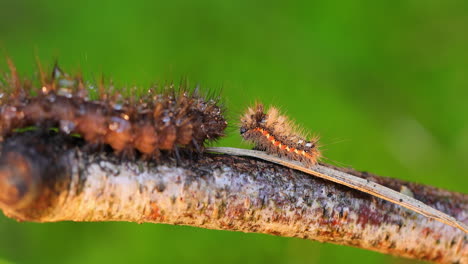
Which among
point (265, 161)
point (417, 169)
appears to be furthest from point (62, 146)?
point (417, 169)

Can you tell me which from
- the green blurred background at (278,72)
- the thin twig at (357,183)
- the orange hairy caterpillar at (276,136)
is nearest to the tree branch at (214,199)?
the thin twig at (357,183)

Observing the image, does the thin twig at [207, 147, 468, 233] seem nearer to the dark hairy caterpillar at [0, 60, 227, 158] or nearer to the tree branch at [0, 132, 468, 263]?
the tree branch at [0, 132, 468, 263]

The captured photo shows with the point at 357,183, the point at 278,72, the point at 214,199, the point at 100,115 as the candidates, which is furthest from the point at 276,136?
the point at 278,72

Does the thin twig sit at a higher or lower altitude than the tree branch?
higher

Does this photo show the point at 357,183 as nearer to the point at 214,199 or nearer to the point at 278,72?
the point at 214,199

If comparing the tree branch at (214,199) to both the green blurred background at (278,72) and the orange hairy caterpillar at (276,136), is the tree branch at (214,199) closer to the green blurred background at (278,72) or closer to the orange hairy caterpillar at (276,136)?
the orange hairy caterpillar at (276,136)

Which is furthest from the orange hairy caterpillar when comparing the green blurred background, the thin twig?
the green blurred background

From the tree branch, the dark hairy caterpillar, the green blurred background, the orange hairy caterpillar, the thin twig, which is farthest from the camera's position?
the green blurred background
